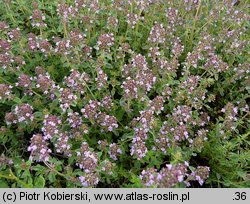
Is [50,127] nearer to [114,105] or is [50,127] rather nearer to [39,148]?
[39,148]

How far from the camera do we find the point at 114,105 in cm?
353

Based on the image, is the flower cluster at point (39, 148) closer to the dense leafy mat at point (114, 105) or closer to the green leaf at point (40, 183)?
the dense leafy mat at point (114, 105)

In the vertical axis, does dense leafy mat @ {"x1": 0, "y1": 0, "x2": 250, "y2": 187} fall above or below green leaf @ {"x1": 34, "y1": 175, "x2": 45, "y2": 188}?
above

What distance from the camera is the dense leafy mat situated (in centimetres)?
301

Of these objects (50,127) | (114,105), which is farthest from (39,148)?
(114,105)

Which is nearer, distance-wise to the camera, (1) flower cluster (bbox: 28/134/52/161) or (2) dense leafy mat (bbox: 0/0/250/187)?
(1) flower cluster (bbox: 28/134/52/161)

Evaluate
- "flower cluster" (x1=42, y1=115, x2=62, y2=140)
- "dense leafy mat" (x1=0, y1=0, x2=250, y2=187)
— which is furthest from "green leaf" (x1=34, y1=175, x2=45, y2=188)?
"flower cluster" (x1=42, y1=115, x2=62, y2=140)

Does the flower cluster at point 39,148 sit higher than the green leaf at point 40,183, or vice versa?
the flower cluster at point 39,148

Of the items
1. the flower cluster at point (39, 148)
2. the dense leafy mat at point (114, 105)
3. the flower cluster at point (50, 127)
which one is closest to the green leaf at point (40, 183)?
the dense leafy mat at point (114, 105)

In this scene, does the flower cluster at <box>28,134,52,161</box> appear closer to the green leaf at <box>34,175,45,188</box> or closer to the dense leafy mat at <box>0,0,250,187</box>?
the dense leafy mat at <box>0,0,250,187</box>

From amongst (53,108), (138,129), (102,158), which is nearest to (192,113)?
(138,129)

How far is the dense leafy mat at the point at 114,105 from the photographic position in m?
3.01

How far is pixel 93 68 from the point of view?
3684mm

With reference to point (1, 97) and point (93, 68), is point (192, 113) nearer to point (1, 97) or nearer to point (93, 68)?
point (93, 68)
